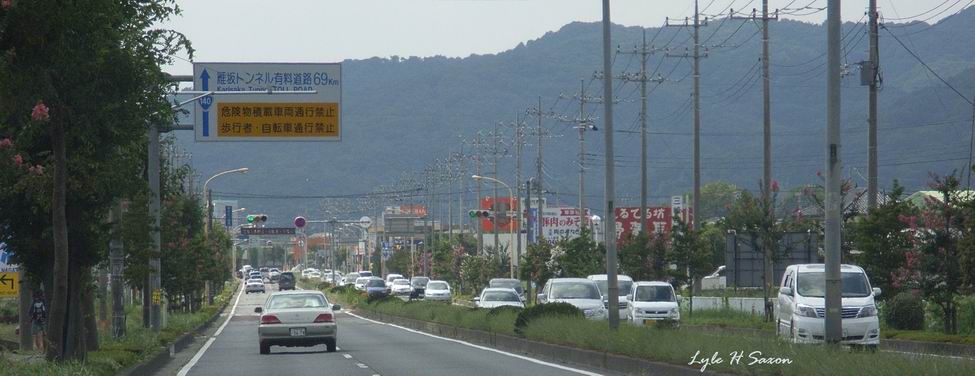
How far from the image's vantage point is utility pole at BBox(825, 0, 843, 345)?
2048cm

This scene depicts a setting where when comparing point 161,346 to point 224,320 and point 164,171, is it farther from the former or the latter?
point 224,320

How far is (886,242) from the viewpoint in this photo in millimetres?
34719

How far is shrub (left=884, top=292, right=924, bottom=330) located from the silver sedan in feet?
46.6

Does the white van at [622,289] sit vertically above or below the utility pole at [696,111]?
below

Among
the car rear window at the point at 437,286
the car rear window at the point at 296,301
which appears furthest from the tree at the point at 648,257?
the car rear window at the point at 296,301

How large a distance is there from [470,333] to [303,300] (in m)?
7.07

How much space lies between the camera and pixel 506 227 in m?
149

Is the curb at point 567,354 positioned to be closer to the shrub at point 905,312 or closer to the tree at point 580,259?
the shrub at point 905,312

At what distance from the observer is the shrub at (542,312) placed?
3269 cm

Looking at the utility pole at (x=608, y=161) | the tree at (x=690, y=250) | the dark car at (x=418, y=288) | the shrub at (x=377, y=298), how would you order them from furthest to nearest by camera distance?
1. the dark car at (x=418, y=288)
2. the shrub at (x=377, y=298)
3. the tree at (x=690, y=250)
4. the utility pole at (x=608, y=161)

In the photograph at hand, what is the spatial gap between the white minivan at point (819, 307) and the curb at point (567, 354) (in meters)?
3.99

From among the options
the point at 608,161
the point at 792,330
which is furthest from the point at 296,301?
the point at 792,330

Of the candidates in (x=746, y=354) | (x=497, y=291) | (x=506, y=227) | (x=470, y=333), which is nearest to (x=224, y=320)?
(x=497, y=291)

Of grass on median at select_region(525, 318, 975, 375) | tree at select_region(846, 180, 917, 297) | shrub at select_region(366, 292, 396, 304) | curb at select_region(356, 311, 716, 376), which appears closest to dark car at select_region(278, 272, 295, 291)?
shrub at select_region(366, 292, 396, 304)
